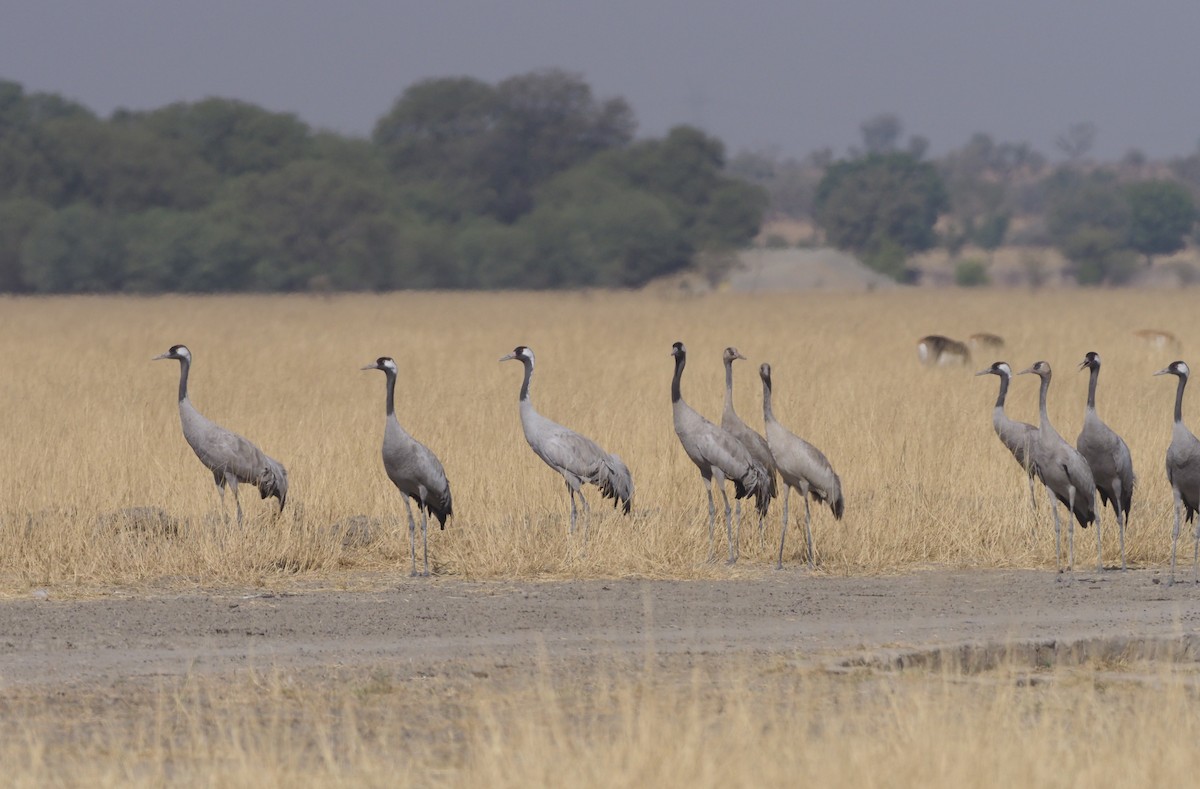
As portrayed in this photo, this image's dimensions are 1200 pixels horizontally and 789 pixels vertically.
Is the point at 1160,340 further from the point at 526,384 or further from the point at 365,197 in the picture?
the point at 365,197

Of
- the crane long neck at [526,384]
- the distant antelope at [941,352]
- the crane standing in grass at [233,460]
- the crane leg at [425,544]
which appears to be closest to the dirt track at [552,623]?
the crane leg at [425,544]

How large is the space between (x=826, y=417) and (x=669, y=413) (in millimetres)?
1258

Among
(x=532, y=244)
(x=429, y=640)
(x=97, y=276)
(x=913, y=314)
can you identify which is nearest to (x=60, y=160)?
(x=97, y=276)

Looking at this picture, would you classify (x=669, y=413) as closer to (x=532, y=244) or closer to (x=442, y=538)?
(x=442, y=538)

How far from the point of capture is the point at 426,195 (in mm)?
57531

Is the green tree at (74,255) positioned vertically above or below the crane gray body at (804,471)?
above

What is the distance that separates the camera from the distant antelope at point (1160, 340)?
21.5 m

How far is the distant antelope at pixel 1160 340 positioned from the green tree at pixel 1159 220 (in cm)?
5993

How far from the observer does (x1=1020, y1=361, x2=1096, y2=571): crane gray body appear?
8.81m

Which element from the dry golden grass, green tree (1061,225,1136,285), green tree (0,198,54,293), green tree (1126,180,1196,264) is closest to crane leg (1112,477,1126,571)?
the dry golden grass

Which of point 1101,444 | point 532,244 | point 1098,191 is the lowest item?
point 1101,444

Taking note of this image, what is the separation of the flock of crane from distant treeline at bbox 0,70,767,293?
3514 cm

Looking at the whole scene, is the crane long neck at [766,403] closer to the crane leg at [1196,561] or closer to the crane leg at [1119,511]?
the crane leg at [1119,511]

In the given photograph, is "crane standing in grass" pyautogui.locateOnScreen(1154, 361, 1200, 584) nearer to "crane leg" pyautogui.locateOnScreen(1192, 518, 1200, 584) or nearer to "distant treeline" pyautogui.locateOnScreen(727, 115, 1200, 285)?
"crane leg" pyautogui.locateOnScreen(1192, 518, 1200, 584)
